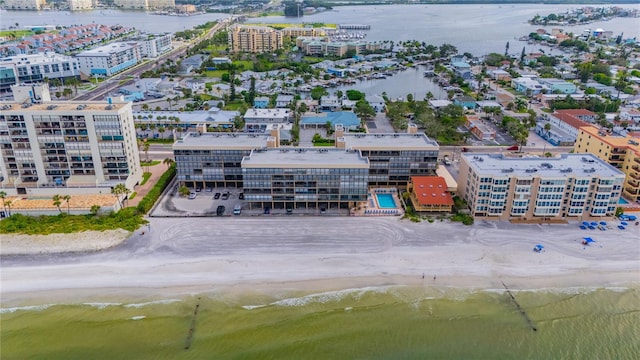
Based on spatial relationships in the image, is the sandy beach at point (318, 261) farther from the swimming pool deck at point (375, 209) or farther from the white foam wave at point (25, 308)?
the swimming pool deck at point (375, 209)

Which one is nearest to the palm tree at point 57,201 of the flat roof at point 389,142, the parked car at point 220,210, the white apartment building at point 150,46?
the parked car at point 220,210

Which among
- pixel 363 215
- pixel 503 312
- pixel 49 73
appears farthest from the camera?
pixel 49 73

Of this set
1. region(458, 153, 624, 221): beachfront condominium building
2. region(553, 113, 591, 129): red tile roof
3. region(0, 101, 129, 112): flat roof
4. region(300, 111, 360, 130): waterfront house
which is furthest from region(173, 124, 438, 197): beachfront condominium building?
region(553, 113, 591, 129): red tile roof

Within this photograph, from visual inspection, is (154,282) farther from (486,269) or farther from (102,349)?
(486,269)

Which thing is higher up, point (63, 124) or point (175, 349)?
point (63, 124)

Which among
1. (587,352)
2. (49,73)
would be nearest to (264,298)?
(587,352)

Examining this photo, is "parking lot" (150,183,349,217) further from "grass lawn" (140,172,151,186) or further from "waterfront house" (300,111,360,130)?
"waterfront house" (300,111,360,130)

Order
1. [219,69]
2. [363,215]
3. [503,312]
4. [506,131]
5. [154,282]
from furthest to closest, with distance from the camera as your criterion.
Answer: [219,69], [506,131], [363,215], [154,282], [503,312]

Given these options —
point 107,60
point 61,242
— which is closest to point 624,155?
point 61,242
